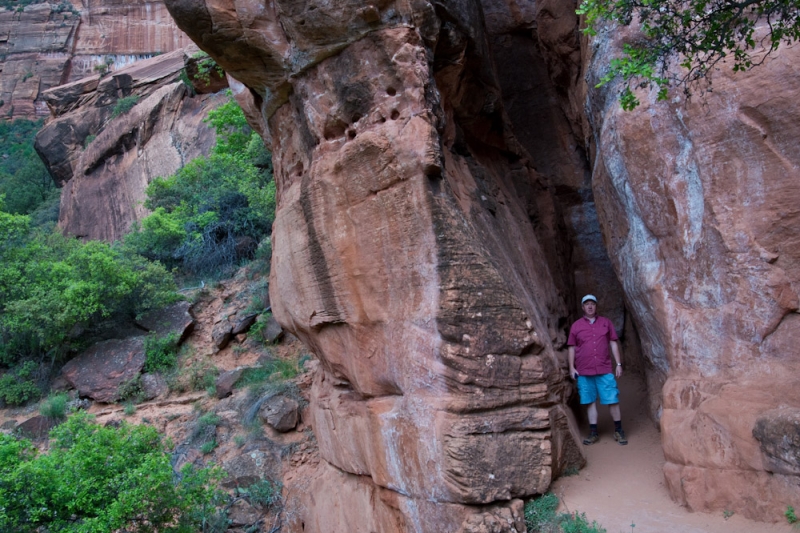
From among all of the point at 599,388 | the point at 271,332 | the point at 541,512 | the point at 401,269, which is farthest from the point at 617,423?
the point at 271,332

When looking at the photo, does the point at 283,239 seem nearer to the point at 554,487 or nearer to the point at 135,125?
the point at 554,487

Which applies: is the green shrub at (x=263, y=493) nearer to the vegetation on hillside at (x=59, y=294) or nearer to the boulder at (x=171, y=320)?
the boulder at (x=171, y=320)

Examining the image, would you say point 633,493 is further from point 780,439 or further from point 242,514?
point 242,514

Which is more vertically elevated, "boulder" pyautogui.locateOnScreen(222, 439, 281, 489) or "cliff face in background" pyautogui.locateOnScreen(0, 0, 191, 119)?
"cliff face in background" pyautogui.locateOnScreen(0, 0, 191, 119)

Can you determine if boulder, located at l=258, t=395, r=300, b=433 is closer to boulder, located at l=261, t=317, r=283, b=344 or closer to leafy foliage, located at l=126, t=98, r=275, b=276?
boulder, located at l=261, t=317, r=283, b=344

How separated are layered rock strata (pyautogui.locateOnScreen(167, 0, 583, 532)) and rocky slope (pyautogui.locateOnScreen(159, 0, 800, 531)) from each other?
20 mm

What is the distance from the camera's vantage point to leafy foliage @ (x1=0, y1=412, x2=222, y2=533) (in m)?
5.39

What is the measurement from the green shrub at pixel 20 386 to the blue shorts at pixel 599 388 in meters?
9.28

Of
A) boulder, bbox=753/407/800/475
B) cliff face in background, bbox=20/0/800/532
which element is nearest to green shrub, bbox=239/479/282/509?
cliff face in background, bbox=20/0/800/532

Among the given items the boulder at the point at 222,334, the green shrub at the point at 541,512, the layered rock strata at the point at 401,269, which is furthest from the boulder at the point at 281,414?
the green shrub at the point at 541,512

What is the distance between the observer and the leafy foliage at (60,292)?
1111cm

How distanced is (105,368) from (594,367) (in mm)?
8442

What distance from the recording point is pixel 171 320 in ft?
39.0

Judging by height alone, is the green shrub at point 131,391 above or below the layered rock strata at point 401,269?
below
